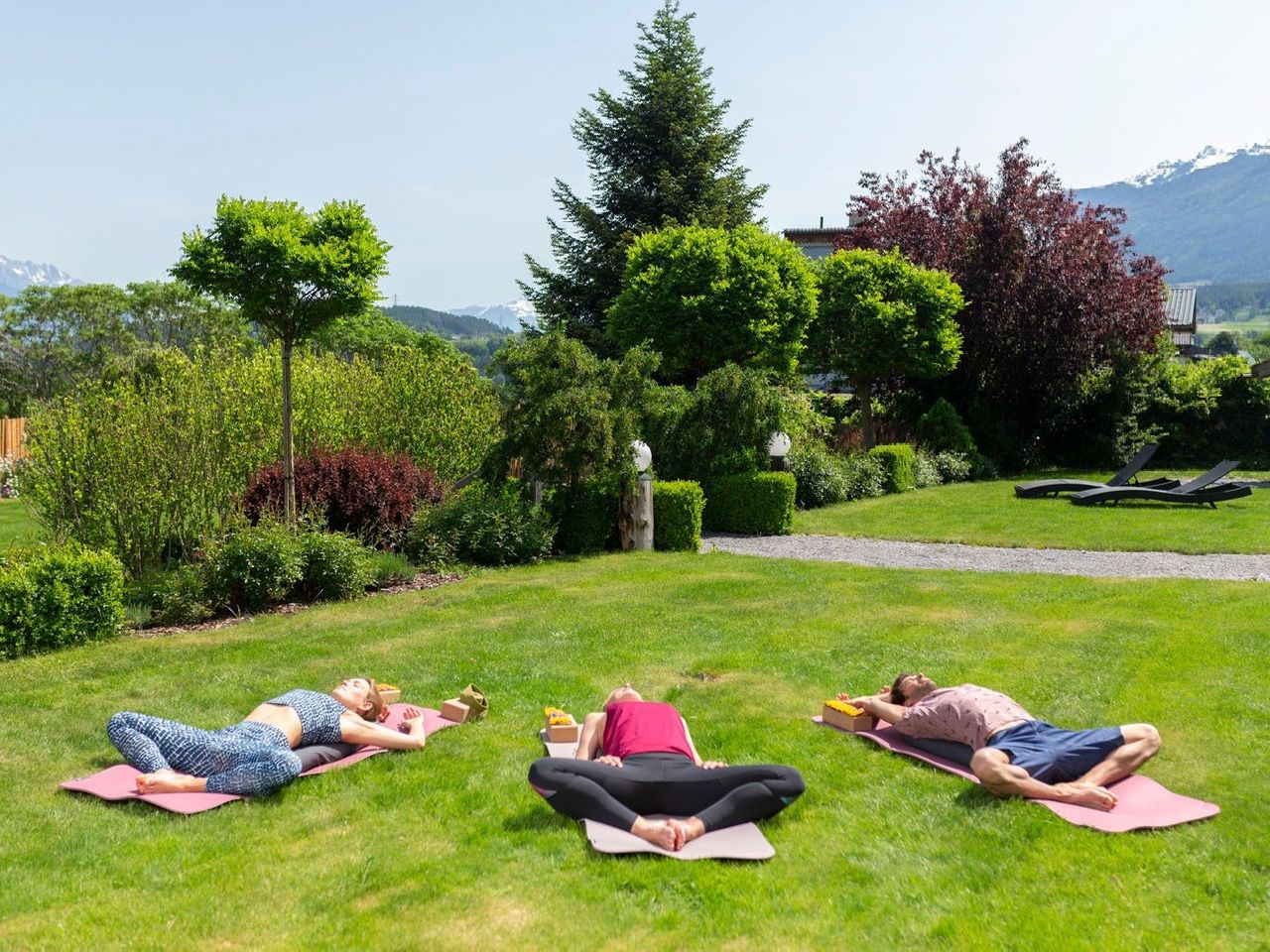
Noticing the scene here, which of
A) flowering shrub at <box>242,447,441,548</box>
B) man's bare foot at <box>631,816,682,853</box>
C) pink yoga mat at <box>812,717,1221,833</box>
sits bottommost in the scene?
man's bare foot at <box>631,816,682,853</box>

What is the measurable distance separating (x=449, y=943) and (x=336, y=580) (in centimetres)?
679

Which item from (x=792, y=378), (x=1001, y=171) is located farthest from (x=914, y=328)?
(x=1001, y=171)

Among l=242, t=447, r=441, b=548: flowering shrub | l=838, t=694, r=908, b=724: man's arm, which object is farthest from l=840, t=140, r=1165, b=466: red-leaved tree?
l=838, t=694, r=908, b=724: man's arm

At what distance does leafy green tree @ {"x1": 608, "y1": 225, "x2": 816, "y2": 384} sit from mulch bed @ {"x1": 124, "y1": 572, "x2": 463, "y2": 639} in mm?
10574

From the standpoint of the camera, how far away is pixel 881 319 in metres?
23.2

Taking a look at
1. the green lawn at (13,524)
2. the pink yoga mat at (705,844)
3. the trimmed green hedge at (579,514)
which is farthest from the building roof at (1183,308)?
the pink yoga mat at (705,844)

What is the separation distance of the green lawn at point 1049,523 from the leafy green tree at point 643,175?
42.8 feet

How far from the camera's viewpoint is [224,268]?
977cm

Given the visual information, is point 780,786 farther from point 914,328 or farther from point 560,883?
point 914,328

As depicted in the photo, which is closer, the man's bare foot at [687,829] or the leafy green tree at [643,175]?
the man's bare foot at [687,829]

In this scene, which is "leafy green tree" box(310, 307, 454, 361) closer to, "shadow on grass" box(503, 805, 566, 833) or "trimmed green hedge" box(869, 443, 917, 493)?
"trimmed green hedge" box(869, 443, 917, 493)

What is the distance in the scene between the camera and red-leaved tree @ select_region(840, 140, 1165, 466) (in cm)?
2619

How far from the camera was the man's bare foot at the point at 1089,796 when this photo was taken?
14.8 ft

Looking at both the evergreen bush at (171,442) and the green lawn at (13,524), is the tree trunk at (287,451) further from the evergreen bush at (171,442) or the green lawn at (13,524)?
the green lawn at (13,524)
